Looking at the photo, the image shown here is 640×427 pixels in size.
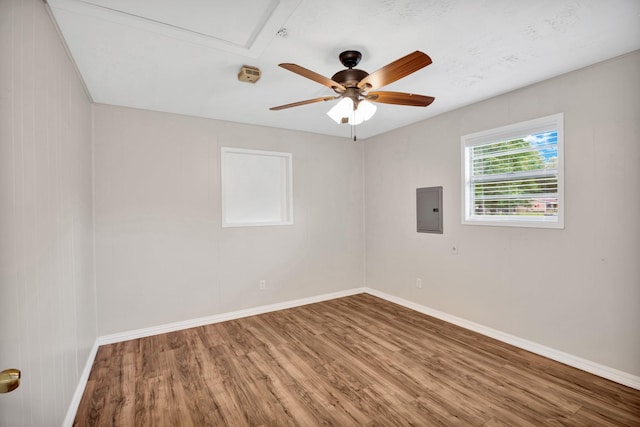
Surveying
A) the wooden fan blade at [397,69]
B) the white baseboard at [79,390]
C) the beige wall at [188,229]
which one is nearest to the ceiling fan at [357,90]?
the wooden fan blade at [397,69]

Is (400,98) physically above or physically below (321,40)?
below

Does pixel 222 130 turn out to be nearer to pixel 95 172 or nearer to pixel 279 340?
pixel 95 172

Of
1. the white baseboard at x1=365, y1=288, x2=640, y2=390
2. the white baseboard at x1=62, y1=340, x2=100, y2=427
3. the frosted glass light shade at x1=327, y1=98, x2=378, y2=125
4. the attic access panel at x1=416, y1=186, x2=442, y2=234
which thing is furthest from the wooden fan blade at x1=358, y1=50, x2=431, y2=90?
the white baseboard at x1=62, y1=340, x2=100, y2=427

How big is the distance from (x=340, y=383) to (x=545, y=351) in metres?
1.93

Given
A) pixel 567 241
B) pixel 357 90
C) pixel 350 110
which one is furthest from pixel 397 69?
pixel 567 241

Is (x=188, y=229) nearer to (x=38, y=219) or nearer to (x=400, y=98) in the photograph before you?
(x=38, y=219)

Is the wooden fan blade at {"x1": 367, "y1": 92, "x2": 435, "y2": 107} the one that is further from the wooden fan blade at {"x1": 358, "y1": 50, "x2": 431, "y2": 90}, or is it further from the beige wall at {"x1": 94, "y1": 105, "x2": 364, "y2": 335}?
the beige wall at {"x1": 94, "y1": 105, "x2": 364, "y2": 335}

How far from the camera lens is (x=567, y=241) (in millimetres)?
2619

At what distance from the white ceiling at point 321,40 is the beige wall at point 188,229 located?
2.07 ft

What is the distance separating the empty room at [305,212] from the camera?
172 cm

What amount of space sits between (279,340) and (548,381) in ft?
7.78

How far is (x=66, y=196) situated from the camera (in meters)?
2.06

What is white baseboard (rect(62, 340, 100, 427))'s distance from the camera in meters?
1.94

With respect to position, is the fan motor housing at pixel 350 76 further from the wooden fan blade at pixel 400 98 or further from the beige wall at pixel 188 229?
the beige wall at pixel 188 229
